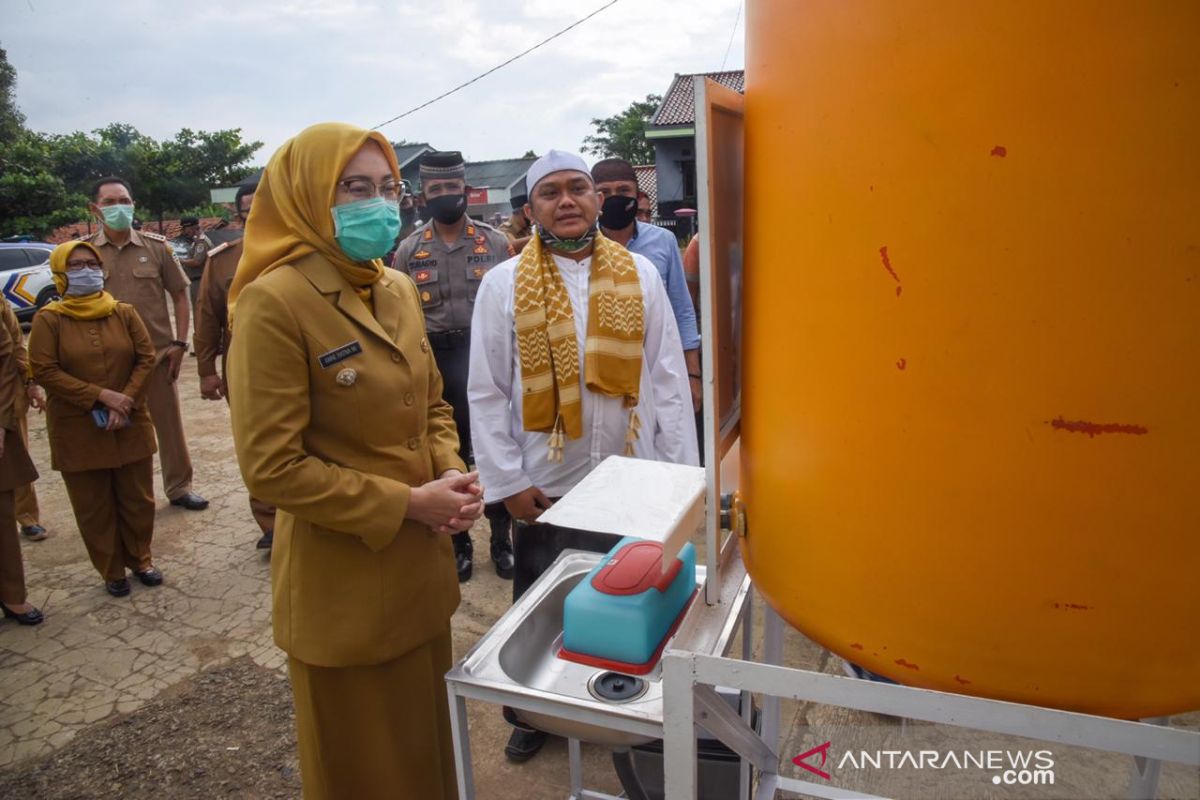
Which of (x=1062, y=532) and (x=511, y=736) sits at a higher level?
(x=1062, y=532)

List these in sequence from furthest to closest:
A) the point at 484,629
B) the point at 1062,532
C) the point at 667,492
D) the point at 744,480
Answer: the point at 484,629, the point at 667,492, the point at 744,480, the point at 1062,532

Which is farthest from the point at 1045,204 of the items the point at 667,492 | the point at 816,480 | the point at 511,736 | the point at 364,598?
the point at 511,736

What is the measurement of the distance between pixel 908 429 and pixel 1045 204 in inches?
12.1

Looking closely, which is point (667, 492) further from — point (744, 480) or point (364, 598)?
point (364, 598)

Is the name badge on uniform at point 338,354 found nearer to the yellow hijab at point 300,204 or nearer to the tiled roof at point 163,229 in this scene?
the yellow hijab at point 300,204

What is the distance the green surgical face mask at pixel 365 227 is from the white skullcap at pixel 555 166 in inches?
32.7

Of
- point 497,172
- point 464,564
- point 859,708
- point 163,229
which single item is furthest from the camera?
point 497,172

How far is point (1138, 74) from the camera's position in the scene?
0.83 meters

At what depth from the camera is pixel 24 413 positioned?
12.6ft

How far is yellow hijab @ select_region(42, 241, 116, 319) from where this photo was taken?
12.8ft

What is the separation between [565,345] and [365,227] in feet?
2.72

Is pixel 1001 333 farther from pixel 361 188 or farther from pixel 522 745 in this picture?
pixel 522 745

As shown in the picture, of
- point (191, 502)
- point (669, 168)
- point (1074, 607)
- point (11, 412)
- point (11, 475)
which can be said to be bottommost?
point (191, 502)

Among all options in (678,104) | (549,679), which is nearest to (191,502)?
(549,679)
